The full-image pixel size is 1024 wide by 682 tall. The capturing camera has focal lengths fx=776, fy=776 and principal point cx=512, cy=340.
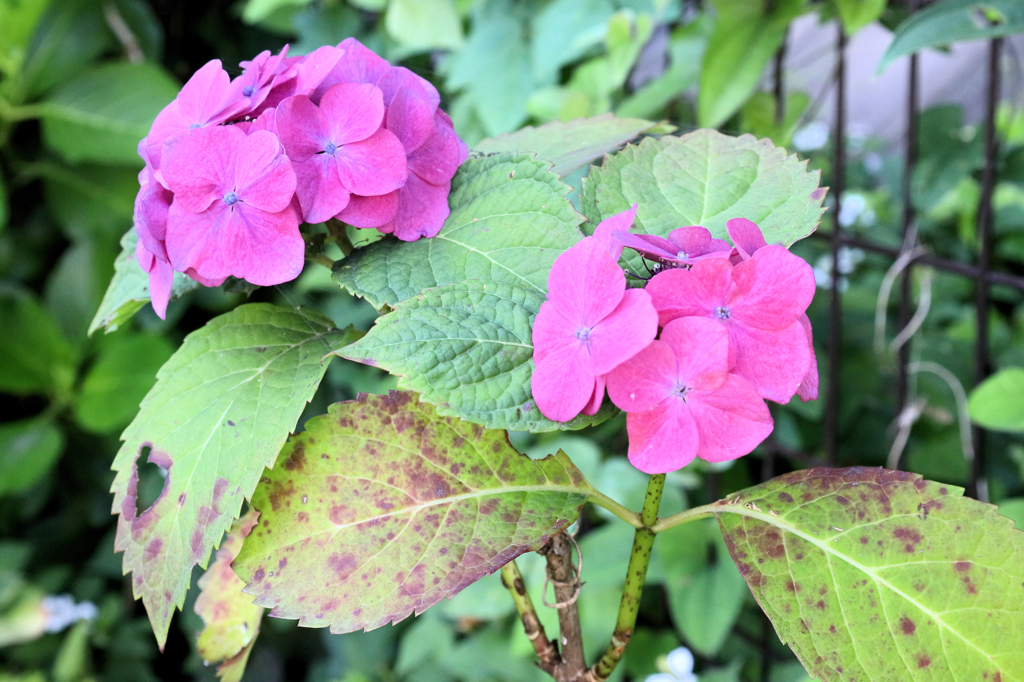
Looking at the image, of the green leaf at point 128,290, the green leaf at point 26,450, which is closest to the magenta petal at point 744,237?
the green leaf at point 128,290

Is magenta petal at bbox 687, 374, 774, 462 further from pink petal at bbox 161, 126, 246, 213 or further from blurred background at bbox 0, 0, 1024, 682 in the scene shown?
blurred background at bbox 0, 0, 1024, 682

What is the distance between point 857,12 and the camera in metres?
0.84

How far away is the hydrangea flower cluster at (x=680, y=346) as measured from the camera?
10.9 inches

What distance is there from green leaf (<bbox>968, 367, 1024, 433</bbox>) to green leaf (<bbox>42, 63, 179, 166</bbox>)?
4.03 feet

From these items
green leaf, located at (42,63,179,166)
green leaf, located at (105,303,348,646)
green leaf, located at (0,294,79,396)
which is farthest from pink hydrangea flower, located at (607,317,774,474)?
green leaf, located at (0,294,79,396)

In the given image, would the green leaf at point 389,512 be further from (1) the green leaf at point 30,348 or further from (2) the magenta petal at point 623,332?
(1) the green leaf at point 30,348

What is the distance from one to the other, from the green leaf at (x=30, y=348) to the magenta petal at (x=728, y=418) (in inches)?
54.4

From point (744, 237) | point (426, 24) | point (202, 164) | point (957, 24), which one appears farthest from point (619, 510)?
point (426, 24)

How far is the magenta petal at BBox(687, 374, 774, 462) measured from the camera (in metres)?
0.28

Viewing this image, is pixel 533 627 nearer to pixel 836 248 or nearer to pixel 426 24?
pixel 836 248

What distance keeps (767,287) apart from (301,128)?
8.1 inches

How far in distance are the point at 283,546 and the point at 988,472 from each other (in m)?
1.14

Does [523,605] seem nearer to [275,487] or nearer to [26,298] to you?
[275,487]

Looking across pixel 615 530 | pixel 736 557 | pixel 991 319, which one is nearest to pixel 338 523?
pixel 736 557
